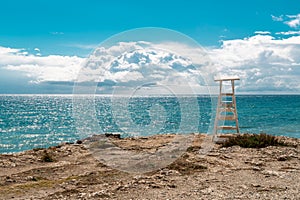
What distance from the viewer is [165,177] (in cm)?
912

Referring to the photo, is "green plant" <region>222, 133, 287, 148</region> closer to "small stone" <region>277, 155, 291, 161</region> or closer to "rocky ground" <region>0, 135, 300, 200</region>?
"rocky ground" <region>0, 135, 300, 200</region>

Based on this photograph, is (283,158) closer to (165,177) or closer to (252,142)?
(252,142)

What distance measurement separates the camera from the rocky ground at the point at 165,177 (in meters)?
7.68

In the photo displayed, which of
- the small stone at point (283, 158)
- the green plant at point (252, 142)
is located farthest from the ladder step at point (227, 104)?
the small stone at point (283, 158)

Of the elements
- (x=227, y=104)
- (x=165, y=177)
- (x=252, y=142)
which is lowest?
(x=165, y=177)

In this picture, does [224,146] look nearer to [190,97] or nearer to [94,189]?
[190,97]

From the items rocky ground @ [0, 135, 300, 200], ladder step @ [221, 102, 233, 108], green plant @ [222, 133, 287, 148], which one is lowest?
rocky ground @ [0, 135, 300, 200]

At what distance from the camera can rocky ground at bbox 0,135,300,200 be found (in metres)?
7.68

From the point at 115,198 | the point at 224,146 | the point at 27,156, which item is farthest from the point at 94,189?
the point at 224,146

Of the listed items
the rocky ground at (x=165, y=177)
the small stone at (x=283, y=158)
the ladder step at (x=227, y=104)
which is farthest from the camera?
the ladder step at (x=227, y=104)

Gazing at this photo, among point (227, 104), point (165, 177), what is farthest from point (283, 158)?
point (165, 177)

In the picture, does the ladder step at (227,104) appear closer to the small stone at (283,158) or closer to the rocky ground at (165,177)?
the rocky ground at (165,177)

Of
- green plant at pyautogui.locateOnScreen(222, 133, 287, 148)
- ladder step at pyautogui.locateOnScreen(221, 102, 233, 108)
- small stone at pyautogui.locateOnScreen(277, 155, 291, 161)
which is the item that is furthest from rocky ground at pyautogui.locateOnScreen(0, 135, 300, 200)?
ladder step at pyautogui.locateOnScreen(221, 102, 233, 108)

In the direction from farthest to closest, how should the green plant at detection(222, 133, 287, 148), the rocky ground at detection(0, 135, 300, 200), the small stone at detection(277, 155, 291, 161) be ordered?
the green plant at detection(222, 133, 287, 148) < the small stone at detection(277, 155, 291, 161) < the rocky ground at detection(0, 135, 300, 200)
